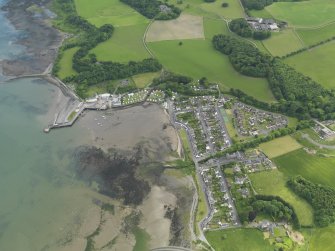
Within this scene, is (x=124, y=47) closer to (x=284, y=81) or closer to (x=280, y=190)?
(x=284, y=81)

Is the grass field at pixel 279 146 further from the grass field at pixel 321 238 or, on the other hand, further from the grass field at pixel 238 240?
the grass field at pixel 238 240

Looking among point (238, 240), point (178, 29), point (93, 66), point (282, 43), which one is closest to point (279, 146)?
point (238, 240)

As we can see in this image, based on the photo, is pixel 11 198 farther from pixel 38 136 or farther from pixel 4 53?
pixel 4 53

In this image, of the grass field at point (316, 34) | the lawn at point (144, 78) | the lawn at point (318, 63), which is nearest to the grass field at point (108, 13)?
the lawn at point (144, 78)

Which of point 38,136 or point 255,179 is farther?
point 38,136

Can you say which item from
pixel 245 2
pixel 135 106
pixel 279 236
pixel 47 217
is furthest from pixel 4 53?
pixel 279 236
